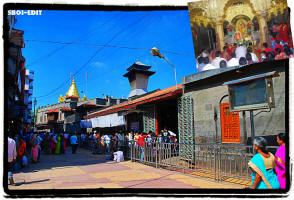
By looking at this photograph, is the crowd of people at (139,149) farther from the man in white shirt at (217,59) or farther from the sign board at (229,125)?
the sign board at (229,125)

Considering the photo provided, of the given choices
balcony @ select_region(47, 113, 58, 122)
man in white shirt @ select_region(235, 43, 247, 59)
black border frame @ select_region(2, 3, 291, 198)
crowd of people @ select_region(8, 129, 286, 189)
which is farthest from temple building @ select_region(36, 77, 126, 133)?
man in white shirt @ select_region(235, 43, 247, 59)

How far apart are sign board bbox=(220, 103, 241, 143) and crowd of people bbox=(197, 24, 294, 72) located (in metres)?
3.21

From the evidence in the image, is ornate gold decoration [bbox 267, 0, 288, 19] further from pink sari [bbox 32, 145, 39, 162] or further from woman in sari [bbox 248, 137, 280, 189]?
pink sari [bbox 32, 145, 39, 162]

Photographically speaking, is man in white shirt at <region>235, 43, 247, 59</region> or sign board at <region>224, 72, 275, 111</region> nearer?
sign board at <region>224, 72, 275, 111</region>

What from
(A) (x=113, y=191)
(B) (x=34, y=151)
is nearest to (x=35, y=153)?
(B) (x=34, y=151)

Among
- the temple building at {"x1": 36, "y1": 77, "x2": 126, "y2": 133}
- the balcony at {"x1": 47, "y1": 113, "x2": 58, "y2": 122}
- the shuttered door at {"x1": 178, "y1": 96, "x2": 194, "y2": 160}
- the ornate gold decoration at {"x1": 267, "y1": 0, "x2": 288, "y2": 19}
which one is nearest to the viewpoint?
the ornate gold decoration at {"x1": 267, "y1": 0, "x2": 288, "y2": 19}

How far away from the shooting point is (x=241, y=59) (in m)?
4.85

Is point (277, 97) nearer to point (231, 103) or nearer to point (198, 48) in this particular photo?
point (231, 103)

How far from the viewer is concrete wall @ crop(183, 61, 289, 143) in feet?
20.1

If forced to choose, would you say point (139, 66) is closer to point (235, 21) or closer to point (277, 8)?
point (235, 21)

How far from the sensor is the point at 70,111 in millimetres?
34625

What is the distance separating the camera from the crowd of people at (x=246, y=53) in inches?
172

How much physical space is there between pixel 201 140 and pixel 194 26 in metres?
5.32

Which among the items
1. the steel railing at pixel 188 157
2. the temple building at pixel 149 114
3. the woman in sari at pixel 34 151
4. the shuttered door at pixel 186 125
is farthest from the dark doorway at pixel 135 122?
the woman in sari at pixel 34 151
